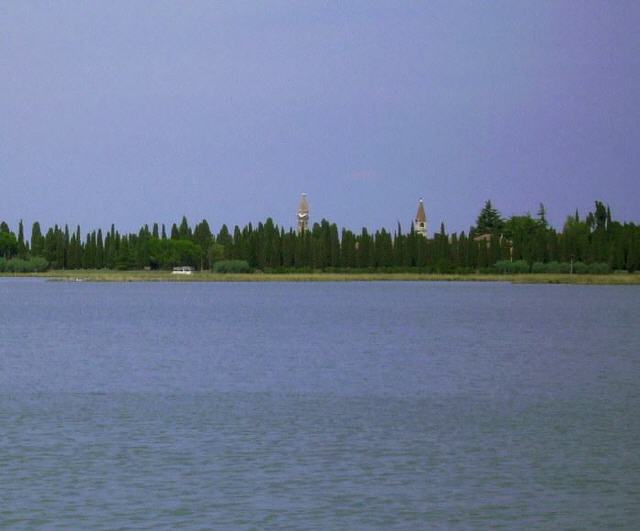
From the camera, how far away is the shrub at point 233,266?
144m

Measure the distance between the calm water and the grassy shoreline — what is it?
78665 millimetres

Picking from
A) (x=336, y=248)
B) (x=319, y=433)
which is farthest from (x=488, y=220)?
(x=319, y=433)

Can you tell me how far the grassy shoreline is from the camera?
124 meters

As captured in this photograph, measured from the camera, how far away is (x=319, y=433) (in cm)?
2203

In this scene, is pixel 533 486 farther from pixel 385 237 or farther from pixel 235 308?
pixel 385 237

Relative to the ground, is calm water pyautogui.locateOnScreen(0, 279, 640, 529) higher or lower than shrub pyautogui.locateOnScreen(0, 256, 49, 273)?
lower

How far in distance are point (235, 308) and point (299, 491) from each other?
6110 centimetres

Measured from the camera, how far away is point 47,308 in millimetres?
77062

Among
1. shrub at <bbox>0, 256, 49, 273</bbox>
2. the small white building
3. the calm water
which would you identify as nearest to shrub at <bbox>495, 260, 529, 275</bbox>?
the small white building

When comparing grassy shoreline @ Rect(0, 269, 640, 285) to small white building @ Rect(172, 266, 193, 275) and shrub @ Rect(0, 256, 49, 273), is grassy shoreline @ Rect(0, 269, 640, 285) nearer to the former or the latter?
shrub @ Rect(0, 256, 49, 273)

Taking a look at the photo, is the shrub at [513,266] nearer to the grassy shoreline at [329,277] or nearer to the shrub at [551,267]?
the shrub at [551,267]

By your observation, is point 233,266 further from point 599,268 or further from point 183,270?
point 599,268

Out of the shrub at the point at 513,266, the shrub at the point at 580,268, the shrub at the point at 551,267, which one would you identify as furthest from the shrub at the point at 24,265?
the shrub at the point at 580,268

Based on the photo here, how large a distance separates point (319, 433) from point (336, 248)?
11634 cm
